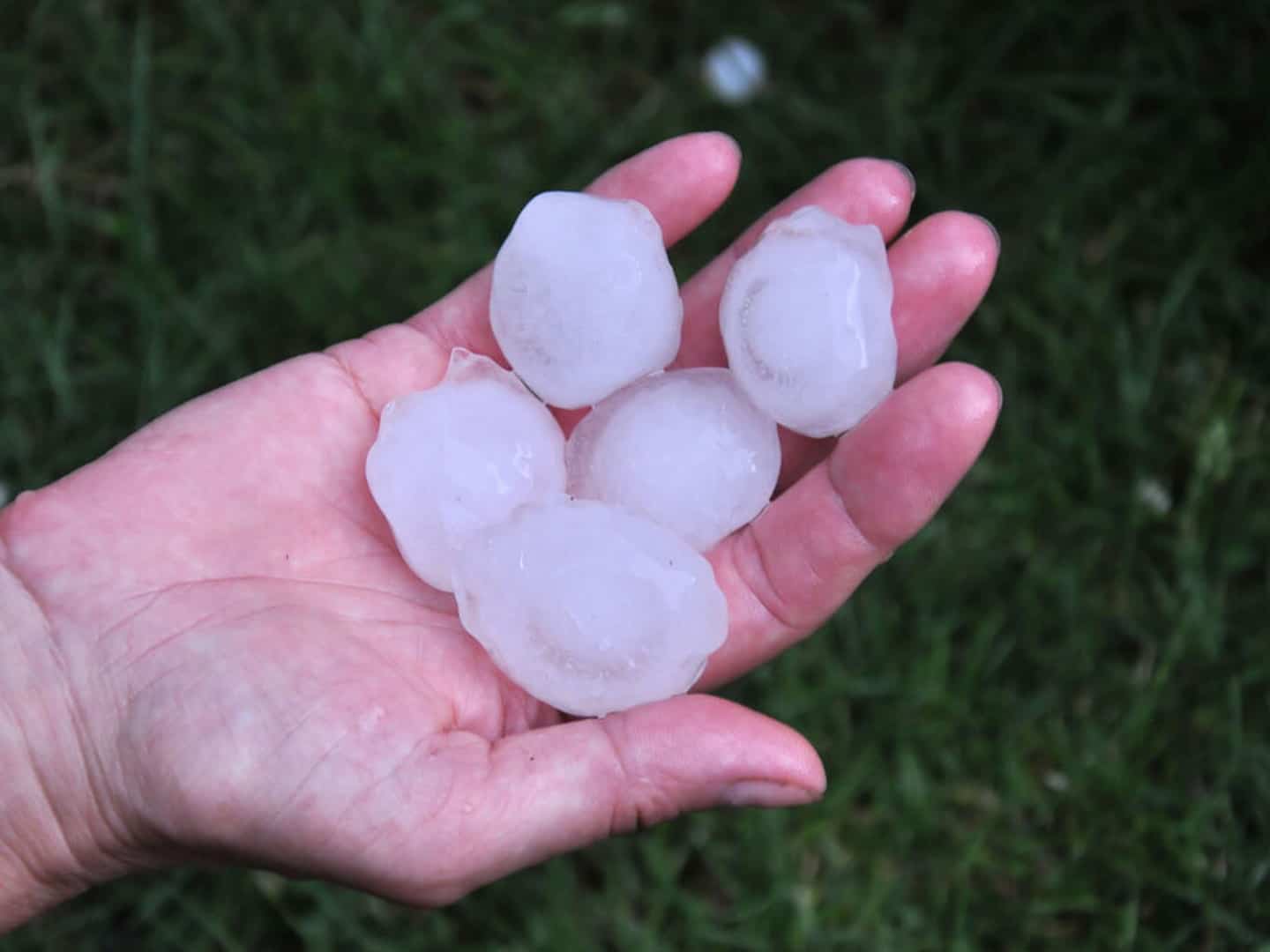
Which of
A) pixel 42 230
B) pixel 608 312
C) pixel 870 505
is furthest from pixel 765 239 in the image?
pixel 42 230

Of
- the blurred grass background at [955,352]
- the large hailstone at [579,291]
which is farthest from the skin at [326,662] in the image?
the blurred grass background at [955,352]

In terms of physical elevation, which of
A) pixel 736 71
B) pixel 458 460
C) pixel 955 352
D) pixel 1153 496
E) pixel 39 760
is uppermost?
pixel 736 71

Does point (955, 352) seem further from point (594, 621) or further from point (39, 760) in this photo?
point (39, 760)

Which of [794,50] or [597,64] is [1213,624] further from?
[597,64]

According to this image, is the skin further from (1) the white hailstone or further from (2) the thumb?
(1) the white hailstone

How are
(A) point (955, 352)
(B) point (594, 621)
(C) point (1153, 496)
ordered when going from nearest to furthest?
(B) point (594, 621) < (C) point (1153, 496) < (A) point (955, 352)

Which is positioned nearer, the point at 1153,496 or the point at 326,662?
the point at 326,662

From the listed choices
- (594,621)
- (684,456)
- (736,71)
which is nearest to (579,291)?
(684,456)

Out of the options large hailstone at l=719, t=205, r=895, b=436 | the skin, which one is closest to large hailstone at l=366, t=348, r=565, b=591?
the skin
